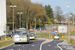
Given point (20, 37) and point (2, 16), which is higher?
point (2, 16)

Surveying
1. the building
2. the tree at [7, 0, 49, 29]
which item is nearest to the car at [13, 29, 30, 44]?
the building

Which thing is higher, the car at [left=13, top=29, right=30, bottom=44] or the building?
the building

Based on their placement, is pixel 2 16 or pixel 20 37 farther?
pixel 2 16

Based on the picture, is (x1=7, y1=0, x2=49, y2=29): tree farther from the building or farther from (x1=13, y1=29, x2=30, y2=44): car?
(x1=13, y1=29, x2=30, y2=44): car

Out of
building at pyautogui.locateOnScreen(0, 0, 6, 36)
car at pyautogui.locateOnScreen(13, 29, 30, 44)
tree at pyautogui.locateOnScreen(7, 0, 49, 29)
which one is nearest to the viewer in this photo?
car at pyautogui.locateOnScreen(13, 29, 30, 44)

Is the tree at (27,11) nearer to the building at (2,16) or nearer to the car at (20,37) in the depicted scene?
the building at (2,16)

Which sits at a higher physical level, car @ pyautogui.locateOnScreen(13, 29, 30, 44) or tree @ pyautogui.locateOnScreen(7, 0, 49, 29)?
tree @ pyautogui.locateOnScreen(7, 0, 49, 29)

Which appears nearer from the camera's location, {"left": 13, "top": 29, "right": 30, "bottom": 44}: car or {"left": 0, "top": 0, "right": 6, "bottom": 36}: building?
{"left": 13, "top": 29, "right": 30, "bottom": 44}: car

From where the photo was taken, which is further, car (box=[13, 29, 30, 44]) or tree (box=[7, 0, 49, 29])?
tree (box=[7, 0, 49, 29])

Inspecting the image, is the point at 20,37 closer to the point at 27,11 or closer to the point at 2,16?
the point at 2,16

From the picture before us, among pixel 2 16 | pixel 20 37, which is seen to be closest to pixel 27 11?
pixel 2 16

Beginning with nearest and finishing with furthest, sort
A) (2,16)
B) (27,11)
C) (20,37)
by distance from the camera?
(20,37) → (2,16) → (27,11)

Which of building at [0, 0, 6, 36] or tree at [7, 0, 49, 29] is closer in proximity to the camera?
building at [0, 0, 6, 36]

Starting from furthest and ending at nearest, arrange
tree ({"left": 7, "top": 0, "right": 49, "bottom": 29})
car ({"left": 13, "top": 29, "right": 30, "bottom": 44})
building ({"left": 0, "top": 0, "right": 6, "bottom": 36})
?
tree ({"left": 7, "top": 0, "right": 49, "bottom": 29}), building ({"left": 0, "top": 0, "right": 6, "bottom": 36}), car ({"left": 13, "top": 29, "right": 30, "bottom": 44})
